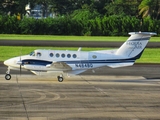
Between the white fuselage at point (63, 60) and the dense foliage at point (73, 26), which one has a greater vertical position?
the white fuselage at point (63, 60)

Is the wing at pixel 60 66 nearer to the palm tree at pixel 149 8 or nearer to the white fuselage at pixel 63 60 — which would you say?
the white fuselage at pixel 63 60

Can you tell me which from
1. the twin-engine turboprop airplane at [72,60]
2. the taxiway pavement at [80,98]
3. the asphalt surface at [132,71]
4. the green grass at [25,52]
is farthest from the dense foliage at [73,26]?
the twin-engine turboprop airplane at [72,60]

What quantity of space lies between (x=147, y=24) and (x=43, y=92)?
2204 inches

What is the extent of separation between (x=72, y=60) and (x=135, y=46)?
12.4 feet

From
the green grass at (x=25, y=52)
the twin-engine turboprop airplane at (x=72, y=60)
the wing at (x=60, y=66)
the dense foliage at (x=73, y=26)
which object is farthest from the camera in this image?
the dense foliage at (x=73, y=26)

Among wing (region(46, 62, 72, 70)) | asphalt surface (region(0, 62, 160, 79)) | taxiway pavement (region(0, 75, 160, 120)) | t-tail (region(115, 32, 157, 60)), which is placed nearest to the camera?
taxiway pavement (region(0, 75, 160, 120))

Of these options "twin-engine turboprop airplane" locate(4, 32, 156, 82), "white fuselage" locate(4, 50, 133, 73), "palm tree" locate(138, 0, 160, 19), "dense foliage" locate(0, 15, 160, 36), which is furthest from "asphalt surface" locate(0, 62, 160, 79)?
"palm tree" locate(138, 0, 160, 19)

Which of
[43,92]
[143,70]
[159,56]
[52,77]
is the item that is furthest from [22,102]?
[159,56]

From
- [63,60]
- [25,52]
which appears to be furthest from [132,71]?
[25,52]

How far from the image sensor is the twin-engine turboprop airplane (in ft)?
88.6

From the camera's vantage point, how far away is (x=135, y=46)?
2802 centimetres

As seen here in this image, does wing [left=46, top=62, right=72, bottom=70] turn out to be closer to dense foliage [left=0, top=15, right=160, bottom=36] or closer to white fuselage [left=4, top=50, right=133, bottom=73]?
white fuselage [left=4, top=50, right=133, bottom=73]

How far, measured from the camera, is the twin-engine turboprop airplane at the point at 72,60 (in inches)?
1063

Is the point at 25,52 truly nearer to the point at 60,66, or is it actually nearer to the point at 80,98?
the point at 60,66
